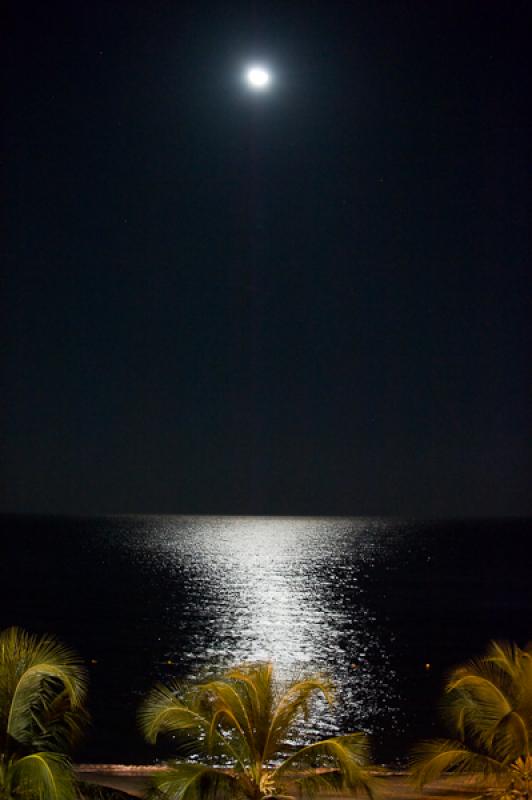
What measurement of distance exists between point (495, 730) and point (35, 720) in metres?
8.65

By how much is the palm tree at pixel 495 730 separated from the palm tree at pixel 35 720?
701cm

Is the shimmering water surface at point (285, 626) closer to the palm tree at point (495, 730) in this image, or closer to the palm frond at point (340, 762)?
the palm tree at point (495, 730)

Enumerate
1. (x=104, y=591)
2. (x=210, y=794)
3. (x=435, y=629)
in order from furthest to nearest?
1. (x=104, y=591)
2. (x=435, y=629)
3. (x=210, y=794)

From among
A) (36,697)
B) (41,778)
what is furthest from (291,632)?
(41,778)

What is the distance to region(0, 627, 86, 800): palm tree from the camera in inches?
499

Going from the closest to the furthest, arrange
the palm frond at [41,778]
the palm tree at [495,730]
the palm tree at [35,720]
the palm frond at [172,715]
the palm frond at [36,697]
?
the palm frond at [41,778] < the palm tree at [35,720] < the palm frond at [36,697] < the palm frond at [172,715] < the palm tree at [495,730]

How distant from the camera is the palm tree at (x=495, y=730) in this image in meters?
15.4

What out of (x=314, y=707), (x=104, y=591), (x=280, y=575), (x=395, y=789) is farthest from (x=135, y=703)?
(x=280, y=575)

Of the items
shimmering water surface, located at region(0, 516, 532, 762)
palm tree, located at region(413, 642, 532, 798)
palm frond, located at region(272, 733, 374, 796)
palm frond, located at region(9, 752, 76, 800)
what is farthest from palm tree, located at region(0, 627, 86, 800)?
shimmering water surface, located at region(0, 516, 532, 762)

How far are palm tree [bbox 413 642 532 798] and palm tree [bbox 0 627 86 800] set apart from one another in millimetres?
7014

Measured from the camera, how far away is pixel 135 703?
209 feet

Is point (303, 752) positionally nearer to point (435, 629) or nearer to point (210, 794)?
point (210, 794)

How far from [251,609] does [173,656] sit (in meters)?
38.0

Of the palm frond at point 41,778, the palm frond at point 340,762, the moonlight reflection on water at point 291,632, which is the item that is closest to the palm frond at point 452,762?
the palm frond at point 340,762
